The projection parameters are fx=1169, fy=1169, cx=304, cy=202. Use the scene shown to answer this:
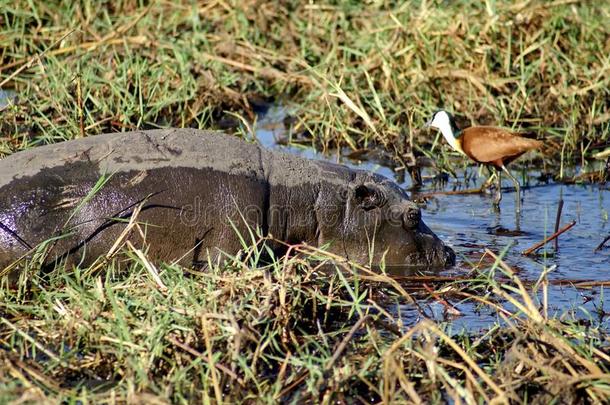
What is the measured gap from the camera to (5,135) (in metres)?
7.44

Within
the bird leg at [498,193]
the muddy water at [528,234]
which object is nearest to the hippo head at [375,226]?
the muddy water at [528,234]

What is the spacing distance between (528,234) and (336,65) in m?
2.80

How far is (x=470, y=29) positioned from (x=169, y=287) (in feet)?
17.1

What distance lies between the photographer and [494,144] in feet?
24.8

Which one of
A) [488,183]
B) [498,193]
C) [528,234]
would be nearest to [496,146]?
[498,193]

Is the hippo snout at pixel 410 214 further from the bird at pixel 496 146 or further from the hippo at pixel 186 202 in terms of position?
the bird at pixel 496 146

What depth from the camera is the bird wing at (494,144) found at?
24.8 ft

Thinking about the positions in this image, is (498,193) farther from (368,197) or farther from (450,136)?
(368,197)

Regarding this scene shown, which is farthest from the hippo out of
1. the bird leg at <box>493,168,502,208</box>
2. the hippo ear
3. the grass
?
the bird leg at <box>493,168,502,208</box>

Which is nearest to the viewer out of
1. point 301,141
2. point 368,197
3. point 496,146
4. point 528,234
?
point 368,197

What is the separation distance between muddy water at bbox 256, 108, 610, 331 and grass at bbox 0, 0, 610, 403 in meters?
0.11

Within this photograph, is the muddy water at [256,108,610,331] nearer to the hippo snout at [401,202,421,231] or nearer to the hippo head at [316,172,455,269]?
the hippo head at [316,172,455,269]

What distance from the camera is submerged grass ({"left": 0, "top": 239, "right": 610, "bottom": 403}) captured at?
158 inches

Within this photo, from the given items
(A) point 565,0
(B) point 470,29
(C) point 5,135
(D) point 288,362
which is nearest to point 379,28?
(B) point 470,29
